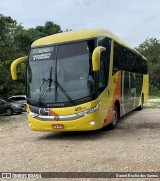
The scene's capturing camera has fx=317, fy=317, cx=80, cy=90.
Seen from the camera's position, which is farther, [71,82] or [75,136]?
[75,136]

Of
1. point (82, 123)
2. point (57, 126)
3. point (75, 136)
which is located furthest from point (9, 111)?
point (82, 123)

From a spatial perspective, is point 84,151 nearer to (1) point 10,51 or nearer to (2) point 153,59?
(1) point 10,51

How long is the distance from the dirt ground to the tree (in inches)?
1467

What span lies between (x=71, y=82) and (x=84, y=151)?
258 cm

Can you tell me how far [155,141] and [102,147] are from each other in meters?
1.72

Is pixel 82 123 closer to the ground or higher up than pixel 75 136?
higher up

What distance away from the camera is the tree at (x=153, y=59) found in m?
48.6

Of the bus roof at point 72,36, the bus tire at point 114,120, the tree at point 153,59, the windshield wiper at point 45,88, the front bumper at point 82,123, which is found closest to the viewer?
the front bumper at point 82,123

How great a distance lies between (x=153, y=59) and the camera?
51469mm

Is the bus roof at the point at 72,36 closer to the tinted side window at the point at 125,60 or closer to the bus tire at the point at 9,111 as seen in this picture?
the tinted side window at the point at 125,60

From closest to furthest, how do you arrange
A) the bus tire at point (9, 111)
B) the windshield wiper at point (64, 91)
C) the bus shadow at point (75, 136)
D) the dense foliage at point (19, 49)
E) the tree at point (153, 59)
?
1. the windshield wiper at point (64, 91)
2. the bus shadow at point (75, 136)
3. the bus tire at point (9, 111)
4. the dense foliage at point (19, 49)
5. the tree at point (153, 59)

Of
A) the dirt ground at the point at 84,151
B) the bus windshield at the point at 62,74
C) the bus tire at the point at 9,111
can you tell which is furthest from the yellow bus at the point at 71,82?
the bus tire at the point at 9,111

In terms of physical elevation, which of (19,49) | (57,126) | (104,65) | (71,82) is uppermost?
(19,49)

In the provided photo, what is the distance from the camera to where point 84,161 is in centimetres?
767
